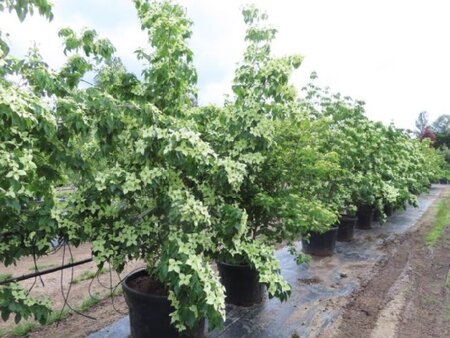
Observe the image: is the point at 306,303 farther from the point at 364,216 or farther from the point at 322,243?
the point at 364,216

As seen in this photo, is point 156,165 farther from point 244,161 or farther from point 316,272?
point 316,272

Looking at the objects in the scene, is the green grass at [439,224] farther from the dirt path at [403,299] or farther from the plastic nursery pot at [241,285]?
the plastic nursery pot at [241,285]

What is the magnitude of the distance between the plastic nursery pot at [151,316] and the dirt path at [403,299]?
1590 millimetres

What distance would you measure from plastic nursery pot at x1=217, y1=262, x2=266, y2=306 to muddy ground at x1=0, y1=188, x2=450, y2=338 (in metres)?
0.38

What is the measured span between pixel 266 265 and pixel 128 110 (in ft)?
5.02

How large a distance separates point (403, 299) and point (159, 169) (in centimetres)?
352

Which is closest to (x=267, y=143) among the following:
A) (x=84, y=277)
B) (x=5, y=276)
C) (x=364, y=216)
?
(x=84, y=277)

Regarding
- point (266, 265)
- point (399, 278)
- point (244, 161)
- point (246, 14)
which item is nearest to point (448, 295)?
point (399, 278)

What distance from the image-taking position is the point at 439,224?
9.79 meters

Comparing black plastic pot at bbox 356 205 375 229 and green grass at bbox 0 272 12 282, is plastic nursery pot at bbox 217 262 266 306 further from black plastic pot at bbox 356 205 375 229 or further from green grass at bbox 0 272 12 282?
black plastic pot at bbox 356 205 375 229

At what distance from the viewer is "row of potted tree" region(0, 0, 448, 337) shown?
7.93ft

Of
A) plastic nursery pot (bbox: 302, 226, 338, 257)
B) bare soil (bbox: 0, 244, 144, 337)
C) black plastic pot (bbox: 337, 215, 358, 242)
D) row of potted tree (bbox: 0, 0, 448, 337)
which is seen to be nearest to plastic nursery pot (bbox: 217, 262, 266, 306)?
row of potted tree (bbox: 0, 0, 448, 337)

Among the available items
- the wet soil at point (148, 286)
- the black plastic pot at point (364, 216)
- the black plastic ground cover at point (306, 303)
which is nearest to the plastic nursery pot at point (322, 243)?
the black plastic ground cover at point (306, 303)

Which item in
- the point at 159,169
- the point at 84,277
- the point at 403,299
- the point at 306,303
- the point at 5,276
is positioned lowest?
the point at 403,299
